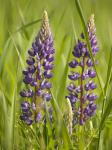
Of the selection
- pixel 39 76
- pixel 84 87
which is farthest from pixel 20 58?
pixel 84 87

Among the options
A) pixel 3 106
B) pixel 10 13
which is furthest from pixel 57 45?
pixel 3 106

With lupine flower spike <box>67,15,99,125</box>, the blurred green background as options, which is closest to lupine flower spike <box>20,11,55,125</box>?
the blurred green background

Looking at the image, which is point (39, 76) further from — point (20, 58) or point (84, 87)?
point (84, 87)

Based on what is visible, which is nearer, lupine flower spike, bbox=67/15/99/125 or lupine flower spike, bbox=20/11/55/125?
lupine flower spike, bbox=20/11/55/125

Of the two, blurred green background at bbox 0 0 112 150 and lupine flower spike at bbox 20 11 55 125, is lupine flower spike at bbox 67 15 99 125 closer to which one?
blurred green background at bbox 0 0 112 150

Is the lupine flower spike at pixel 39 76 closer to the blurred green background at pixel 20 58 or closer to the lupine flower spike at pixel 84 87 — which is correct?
the blurred green background at pixel 20 58

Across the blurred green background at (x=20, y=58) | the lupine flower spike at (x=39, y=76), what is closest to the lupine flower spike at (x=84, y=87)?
the blurred green background at (x=20, y=58)

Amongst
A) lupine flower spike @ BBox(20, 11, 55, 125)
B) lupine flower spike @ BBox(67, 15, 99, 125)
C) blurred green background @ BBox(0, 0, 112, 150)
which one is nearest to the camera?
blurred green background @ BBox(0, 0, 112, 150)

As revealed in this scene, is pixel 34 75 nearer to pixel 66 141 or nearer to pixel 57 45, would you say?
pixel 66 141
